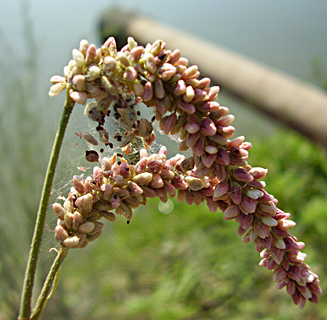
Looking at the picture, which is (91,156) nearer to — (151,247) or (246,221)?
(246,221)

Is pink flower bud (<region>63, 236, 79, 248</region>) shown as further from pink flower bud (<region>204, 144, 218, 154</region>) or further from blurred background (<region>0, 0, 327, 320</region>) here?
blurred background (<region>0, 0, 327, 320</region>)

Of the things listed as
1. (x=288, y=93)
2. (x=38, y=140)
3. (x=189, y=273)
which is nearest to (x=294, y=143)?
(x=288, y=93)

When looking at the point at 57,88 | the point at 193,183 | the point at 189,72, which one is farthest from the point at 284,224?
the point at 57,88

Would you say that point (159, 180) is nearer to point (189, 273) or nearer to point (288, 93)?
point (189, 273)

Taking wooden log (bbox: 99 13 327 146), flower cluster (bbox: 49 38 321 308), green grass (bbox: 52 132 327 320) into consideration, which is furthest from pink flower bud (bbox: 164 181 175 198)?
wooden log (bbox: 99 13 327 146)

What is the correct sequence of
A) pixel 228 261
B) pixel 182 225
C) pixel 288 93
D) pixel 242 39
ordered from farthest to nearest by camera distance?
pixel 242 39
pixel 288 93
pixel 182 225
pixel 228 261

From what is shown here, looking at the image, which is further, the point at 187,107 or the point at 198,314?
the point at 198,314

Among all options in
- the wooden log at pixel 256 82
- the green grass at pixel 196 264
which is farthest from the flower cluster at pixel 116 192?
the wooden log at pixel 256 82
